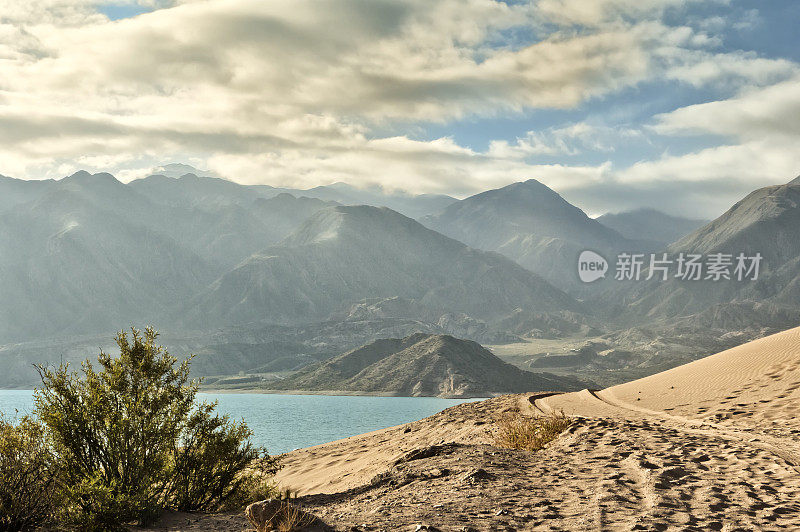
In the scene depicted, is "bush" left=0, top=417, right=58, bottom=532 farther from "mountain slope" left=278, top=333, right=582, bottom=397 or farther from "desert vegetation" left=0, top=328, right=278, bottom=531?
"mountain slope" left=278, top=333, right=582, bottom=397

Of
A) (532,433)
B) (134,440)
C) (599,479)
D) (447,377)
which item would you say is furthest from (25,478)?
(447,377)

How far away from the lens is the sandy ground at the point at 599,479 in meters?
8.70

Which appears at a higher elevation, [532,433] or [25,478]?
[25,478]

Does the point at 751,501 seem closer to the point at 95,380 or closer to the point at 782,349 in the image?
the point at 95,380

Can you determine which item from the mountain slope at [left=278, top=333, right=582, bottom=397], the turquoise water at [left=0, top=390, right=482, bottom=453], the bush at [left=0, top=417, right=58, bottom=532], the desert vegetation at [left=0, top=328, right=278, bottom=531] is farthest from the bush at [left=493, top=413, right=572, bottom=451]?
the mountain slope at [left=278, top=333, right=582, bottom=397]

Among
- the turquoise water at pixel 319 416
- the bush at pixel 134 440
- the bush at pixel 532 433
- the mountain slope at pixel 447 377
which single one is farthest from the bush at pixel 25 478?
the mountain slope at pixel 447 377

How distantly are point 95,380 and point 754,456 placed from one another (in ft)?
39.9

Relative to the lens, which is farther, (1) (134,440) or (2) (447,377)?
(2) (447,377)

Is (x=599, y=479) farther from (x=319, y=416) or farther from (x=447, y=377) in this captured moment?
(x=447, y=377)

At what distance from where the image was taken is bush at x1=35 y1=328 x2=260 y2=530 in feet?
31.9

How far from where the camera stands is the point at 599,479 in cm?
1098

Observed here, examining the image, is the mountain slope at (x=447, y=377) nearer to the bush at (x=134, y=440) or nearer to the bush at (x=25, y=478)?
the bush at (x=134, y=440)

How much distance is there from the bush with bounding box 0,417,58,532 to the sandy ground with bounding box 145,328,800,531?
84.9 inches

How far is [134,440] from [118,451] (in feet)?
0.94
